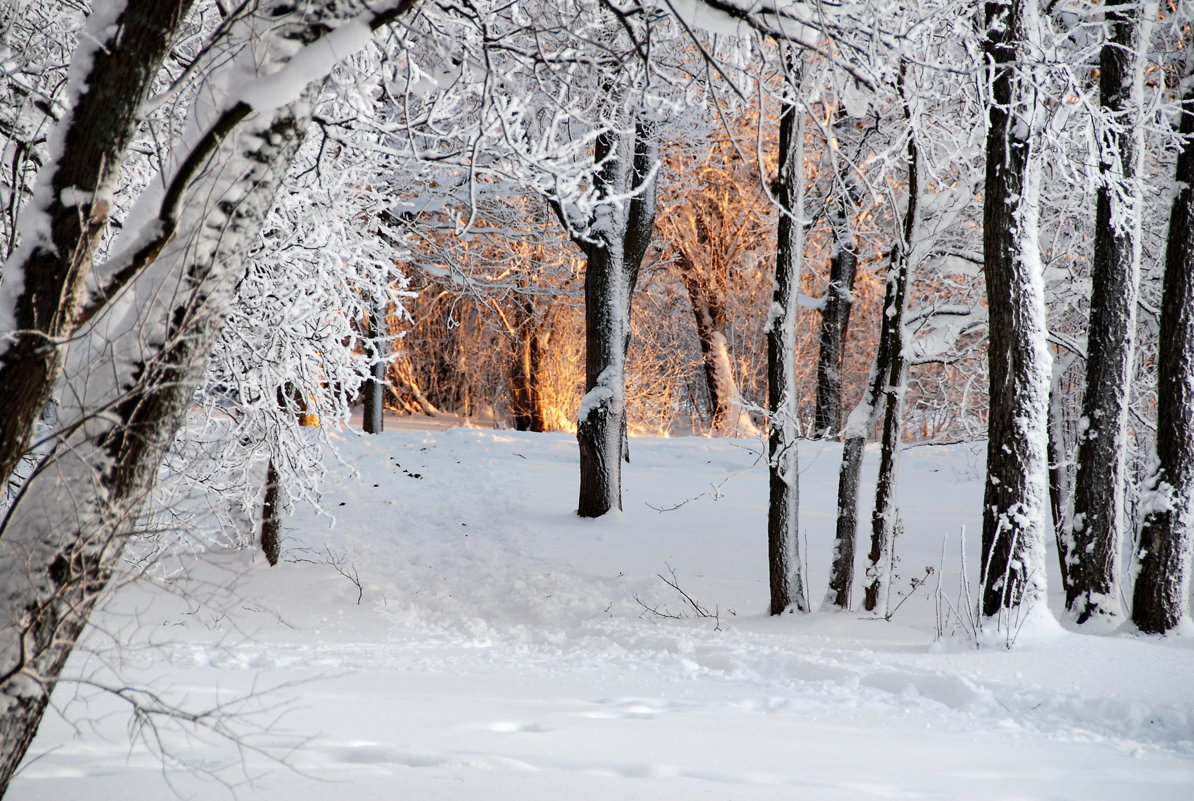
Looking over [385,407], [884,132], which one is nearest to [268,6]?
[884,132]

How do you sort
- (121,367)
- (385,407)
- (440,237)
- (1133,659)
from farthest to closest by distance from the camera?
(385,407)
(440,237)
(1133,659)
(121,367)

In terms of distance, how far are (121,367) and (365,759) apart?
163cm

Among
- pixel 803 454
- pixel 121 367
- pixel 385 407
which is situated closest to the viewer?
pixel 121 367

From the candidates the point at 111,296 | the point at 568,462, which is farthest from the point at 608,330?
the point at 111,296

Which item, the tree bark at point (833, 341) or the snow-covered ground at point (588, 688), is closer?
the snow-covered ground at point (588, 688)

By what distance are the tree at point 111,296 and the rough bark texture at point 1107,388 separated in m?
6.33

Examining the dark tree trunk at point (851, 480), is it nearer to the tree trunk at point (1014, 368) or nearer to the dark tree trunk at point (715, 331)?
the tree trunk at point (1014, 368)

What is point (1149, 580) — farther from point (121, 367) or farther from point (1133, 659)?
point (121, 367)

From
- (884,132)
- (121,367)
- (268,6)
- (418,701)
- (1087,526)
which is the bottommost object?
(418,701)

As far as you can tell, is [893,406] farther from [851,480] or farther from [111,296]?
[111,296]

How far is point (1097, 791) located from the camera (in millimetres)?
3242

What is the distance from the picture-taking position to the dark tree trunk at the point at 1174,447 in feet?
21.9

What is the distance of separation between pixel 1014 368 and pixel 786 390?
1991 mm

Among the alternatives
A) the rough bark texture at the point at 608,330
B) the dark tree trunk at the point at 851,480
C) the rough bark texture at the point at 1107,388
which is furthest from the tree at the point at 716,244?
the rough bark texture at the point at 1107,388
